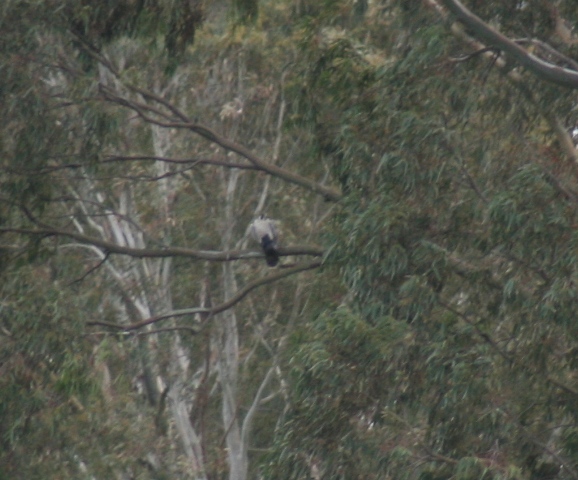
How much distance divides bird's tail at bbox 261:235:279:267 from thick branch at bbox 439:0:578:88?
2.60 metres

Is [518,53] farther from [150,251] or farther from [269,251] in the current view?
[150,251]

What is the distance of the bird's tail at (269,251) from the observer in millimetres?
10289

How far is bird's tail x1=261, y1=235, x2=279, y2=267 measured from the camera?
1029 centimetres

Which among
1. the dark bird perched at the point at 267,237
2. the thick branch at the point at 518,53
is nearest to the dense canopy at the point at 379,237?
the thick branch at the point at 518,53

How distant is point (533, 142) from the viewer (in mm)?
9680

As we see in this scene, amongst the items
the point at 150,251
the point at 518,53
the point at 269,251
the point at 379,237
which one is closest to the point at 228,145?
the point at 269,251

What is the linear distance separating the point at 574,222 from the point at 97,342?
4.09m

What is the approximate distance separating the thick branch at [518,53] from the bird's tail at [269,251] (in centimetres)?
260

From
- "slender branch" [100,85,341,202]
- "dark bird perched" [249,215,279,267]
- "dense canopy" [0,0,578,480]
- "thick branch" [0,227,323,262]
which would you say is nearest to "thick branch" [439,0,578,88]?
"dense canopy" [0,0,578,480]

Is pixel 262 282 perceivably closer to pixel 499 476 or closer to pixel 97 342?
pixel 97 342

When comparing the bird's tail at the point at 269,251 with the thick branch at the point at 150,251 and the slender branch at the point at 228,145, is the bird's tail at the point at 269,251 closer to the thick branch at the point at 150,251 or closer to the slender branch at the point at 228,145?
the thick branch at the point at 150,251

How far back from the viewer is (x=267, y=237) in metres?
10.9

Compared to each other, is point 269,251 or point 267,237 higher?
point 269,251

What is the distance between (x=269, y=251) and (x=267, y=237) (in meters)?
0.57
